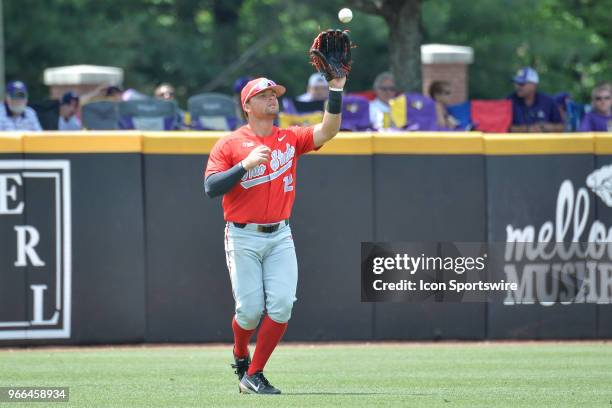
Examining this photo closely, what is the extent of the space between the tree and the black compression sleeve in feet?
31.3

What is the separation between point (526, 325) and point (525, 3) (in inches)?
654

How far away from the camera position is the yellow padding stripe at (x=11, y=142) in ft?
38.5

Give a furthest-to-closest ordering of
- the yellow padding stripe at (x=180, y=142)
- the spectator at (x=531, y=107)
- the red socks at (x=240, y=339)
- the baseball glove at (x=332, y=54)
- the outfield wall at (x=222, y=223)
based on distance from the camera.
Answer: the spectator at (x=531, y=107) < the yellow padding stripe at (x=180, y=142) < the outfield wall at (x=222, y=223) < the red socks at (x=240, y=339) < the baseball glove at (x=332, y=54)

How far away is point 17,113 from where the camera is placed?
13.5m

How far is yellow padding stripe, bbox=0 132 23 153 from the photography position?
11.7 metres

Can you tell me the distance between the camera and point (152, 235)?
39.6 ft

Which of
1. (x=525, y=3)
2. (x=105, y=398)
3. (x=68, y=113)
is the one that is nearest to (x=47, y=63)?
(x=525, y=3)

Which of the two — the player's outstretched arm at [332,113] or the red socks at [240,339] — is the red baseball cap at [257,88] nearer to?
the player's outstretched arm at [332,113]

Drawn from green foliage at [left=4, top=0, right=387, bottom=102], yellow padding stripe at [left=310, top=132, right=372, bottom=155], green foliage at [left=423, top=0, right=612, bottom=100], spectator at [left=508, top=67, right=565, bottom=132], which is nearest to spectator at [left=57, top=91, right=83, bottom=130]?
yellow padding stripe at [left=310, top=132, right=372, bottom=155]

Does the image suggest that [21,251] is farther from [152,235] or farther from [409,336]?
[409,336]

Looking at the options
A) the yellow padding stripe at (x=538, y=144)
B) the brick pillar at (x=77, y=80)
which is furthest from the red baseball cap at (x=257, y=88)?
the brick pillar at (x=77, y=80)

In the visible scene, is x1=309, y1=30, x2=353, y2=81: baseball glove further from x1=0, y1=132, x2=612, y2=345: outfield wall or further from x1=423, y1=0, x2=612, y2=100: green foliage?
x1=423, y1=0, x2=612, y2=100: green foliage

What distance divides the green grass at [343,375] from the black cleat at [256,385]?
3.9 inches
